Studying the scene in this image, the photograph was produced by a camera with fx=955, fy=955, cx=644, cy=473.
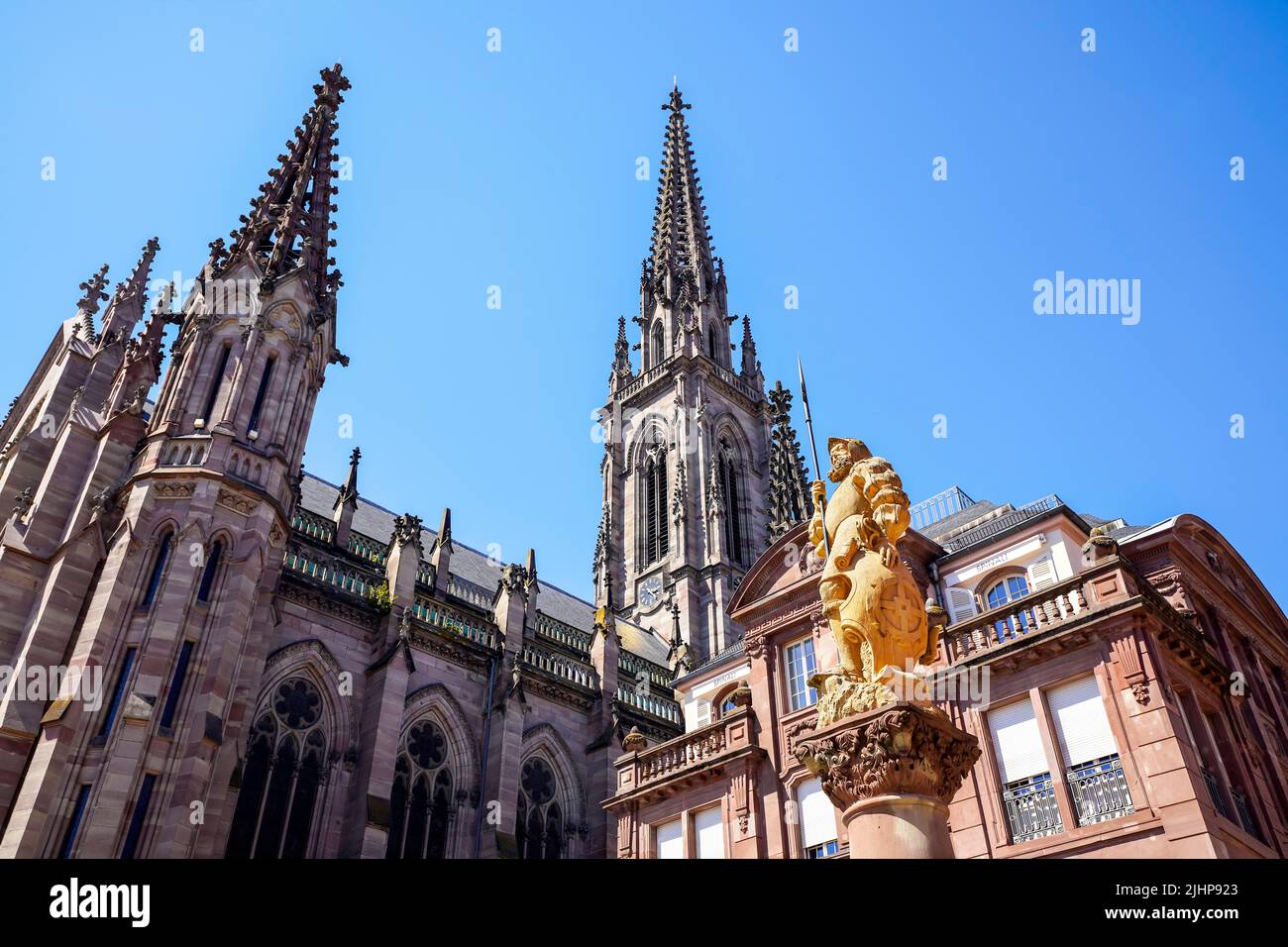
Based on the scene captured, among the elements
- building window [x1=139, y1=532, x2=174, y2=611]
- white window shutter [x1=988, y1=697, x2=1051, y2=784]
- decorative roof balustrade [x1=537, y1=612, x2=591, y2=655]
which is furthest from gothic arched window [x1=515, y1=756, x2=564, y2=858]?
white window shutter [x1=988, y1=697, x2=1051, y2=784]

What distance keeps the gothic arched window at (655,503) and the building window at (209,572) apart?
3427 centimetres

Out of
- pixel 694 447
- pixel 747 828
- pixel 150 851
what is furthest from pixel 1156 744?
pixel 694 447

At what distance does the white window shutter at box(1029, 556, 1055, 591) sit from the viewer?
2066 cm

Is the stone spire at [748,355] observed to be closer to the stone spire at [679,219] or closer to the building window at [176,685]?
the stone spire at [679,219]

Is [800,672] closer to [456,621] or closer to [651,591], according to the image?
[456,621]

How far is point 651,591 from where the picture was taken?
5400 cm

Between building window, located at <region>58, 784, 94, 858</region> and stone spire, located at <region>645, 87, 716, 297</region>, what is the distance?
55768 millimetres

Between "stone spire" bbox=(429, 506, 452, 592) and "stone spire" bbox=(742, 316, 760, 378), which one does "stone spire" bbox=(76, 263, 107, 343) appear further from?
"stone spire" bbox=(742, 316, 760, 378)

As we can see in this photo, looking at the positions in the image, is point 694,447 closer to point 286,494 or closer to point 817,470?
point 286,494

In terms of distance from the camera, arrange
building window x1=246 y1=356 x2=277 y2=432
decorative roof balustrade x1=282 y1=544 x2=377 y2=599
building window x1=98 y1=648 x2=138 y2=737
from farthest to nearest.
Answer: decorative roof balustrade x1=282 y1=544 x2=377 y2=599, building window x1=246 y1=356 x2=277 y2=432, building window x1=98 y1=648 x2=138 y2=737

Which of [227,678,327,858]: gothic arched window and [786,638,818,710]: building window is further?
[227,678,327,858]: gothic arched window

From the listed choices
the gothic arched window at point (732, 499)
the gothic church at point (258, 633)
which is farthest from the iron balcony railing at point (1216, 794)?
the gothic arched window at point (732, 499)
